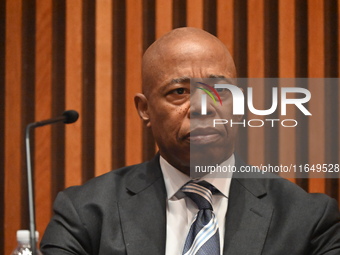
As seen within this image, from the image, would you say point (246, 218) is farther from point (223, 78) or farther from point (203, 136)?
point (223, 78)

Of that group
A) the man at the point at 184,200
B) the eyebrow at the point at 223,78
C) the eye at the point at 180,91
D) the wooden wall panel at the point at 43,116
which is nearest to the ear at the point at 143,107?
the man at the point at 184,200

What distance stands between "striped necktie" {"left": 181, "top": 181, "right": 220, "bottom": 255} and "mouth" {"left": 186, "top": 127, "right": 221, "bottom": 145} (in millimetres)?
126

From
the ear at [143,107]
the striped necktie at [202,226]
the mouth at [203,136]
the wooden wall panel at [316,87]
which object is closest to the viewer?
the striped necktie at [202,226]

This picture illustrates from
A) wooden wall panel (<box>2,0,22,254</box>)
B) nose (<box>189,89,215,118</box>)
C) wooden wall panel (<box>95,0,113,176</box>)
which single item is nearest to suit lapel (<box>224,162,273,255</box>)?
nose (<box>189,89,215,118</box>)

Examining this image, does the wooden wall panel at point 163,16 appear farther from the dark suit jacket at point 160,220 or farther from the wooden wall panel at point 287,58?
the dark suit jacket at point 160,220

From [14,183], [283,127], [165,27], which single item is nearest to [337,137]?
[283,127]

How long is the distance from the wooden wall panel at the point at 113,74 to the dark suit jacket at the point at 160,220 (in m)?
0.73

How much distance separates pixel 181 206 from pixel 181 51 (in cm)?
48

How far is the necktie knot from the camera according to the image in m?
1.72

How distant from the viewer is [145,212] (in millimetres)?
1774

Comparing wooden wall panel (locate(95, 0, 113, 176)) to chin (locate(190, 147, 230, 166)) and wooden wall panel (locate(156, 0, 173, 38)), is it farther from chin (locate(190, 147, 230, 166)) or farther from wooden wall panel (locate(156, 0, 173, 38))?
chin (locate(190, 147, 230, 166))

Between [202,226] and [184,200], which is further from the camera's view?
[184,200]

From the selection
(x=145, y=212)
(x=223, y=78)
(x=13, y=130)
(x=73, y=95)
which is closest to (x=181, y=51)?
(x=223, y=78)

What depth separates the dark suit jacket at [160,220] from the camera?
1.68 m
